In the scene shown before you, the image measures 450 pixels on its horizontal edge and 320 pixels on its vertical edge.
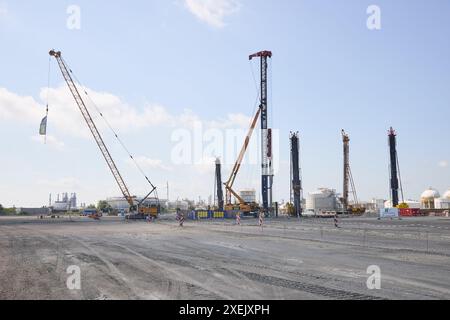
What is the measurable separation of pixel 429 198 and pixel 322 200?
106 feet

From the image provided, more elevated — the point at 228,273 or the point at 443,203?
the point at 228,273

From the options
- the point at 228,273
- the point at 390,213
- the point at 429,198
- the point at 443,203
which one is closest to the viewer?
the point at 228,273

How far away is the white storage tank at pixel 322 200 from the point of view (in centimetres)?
11578

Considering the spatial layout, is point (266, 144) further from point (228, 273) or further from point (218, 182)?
point (228, 273)

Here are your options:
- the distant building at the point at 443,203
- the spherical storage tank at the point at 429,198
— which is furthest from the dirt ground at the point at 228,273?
the spherical storage tank at the point at 429,198

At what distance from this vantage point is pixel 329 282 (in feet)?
32.9

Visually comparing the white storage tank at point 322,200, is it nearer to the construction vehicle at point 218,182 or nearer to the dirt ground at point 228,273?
the construction vehicle at point 218,182

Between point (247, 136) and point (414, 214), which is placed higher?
point (247, 136)

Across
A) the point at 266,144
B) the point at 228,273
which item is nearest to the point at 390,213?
the point at 266,144

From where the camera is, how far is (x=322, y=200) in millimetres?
116938
